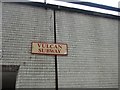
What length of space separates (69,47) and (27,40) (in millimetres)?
886

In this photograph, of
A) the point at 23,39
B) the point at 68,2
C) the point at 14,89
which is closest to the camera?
the point at 14,89

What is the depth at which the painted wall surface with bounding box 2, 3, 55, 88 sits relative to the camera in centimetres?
484

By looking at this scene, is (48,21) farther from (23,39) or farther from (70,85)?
(70,85)

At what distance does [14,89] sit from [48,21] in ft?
4.98

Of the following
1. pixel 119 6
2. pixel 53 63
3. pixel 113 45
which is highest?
pixel 119 6

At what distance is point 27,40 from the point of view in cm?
499

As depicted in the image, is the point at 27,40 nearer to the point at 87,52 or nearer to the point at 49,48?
the point at 49,48

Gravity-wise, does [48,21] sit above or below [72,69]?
above

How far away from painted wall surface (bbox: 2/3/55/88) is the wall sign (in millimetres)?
86

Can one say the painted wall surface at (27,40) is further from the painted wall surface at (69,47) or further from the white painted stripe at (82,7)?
the white painted stripe at (82,7)

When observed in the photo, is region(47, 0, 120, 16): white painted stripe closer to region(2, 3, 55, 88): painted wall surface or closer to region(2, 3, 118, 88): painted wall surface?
region(2, 3, 118, 88): painted wall surface

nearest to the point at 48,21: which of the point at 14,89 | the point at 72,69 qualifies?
the point at 72,69

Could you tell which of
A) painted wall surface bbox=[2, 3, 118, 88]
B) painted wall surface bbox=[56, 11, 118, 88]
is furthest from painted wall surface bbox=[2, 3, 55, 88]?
painted wall surface bbox=[56, 11, 118, 88]

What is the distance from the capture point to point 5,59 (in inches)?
188
